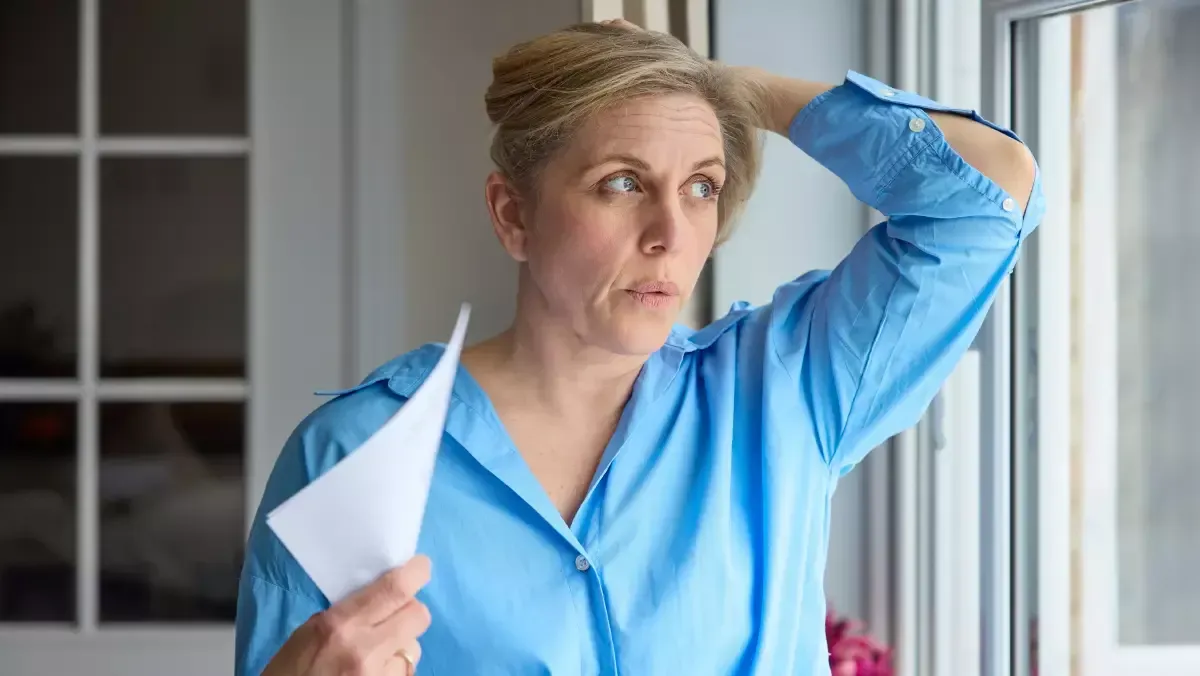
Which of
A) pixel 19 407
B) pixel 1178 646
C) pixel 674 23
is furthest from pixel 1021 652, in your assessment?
pixel 19 407

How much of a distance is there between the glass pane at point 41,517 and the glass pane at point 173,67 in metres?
0.64

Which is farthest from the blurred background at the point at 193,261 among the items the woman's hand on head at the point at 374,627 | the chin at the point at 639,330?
the woman's hand on head at the point at 374,627

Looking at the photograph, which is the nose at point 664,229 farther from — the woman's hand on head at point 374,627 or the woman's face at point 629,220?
the woman's hand on head at point 374,627

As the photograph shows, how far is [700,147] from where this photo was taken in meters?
0.97

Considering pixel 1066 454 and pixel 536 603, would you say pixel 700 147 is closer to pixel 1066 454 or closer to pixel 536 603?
pixel 536 603

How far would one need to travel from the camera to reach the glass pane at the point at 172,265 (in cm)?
229

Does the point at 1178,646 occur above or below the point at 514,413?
below

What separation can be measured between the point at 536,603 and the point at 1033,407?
0.88m

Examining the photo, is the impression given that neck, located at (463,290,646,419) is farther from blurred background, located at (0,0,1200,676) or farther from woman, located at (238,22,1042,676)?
blurred background, located at (0,0,1200,676)

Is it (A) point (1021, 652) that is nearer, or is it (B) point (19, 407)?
(A) point (1021, 652)

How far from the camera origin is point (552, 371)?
1.05m

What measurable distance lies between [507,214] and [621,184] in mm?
141

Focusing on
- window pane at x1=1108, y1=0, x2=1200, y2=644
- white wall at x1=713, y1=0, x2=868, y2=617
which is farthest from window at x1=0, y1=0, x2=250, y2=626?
window pane at x1=1108, y1=0, x2=1200, y2=644

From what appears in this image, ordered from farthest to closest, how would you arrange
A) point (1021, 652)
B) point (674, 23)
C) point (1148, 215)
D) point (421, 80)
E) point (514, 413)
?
point (421, 80) → point (674, 23) → point (1021, 652) → point (1148, 215) → point (514, 413)
